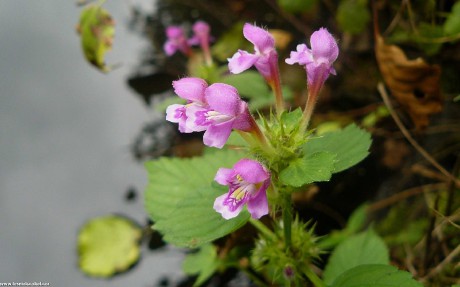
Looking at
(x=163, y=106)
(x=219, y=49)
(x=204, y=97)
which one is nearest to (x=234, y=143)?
(x=204, y=97)

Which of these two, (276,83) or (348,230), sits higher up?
(276,83)

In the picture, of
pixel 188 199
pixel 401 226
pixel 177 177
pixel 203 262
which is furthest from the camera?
pixel 401 226

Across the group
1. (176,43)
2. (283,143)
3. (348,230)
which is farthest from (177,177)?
(176,43)

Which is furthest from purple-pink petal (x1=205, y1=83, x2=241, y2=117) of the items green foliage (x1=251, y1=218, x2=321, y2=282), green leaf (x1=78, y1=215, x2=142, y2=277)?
green leaf (x1=78, y1=215, x2=142, y2=277)

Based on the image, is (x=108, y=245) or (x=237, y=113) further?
(x=108, y=245)

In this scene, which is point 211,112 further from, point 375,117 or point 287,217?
point 375,117

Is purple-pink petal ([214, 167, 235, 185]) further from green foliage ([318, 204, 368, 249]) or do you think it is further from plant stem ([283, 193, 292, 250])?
green foliage ([318, 204, 368, 249])
